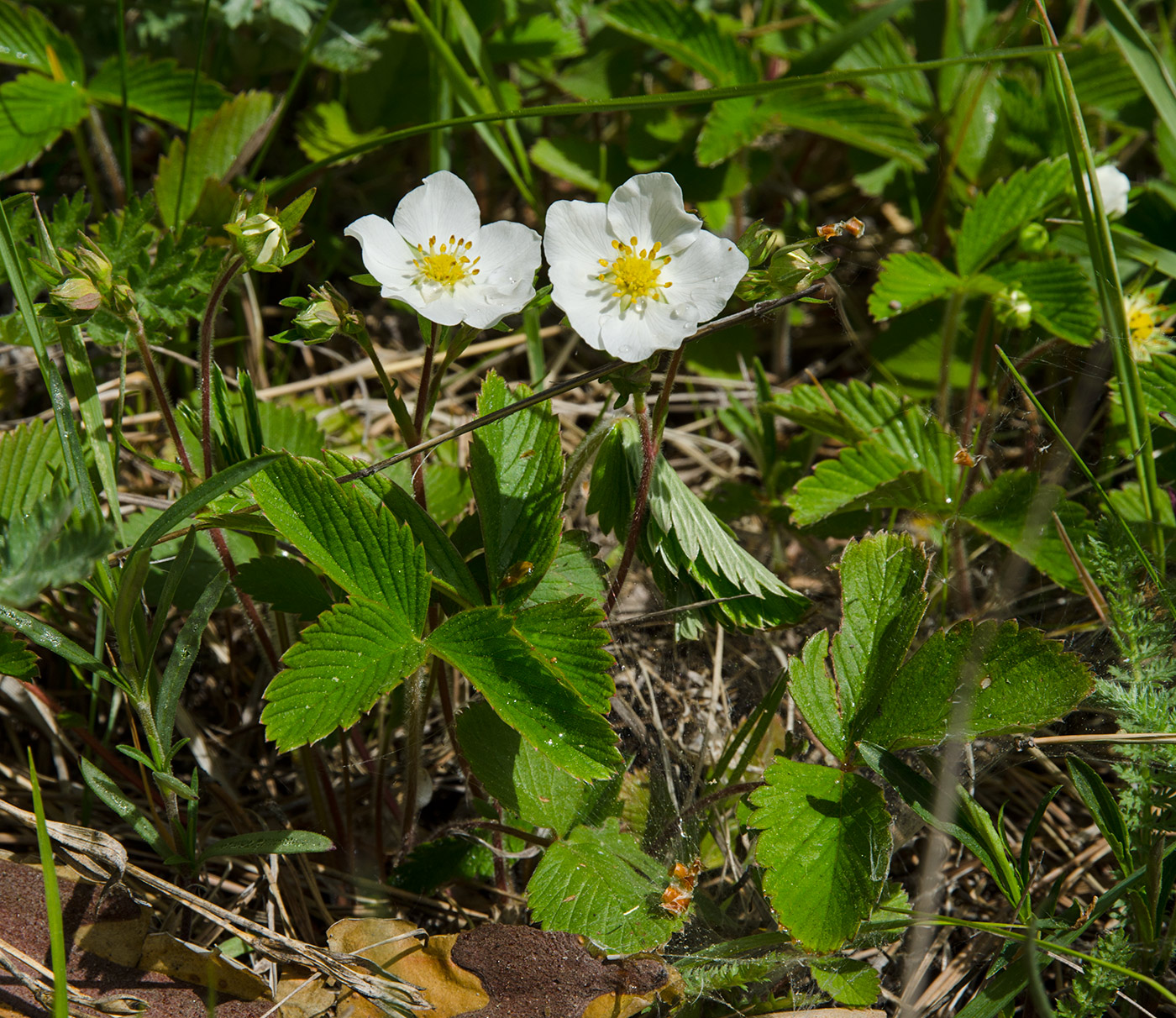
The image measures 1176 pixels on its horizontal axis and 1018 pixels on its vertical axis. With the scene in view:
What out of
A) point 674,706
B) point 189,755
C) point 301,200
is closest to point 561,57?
point 301,200

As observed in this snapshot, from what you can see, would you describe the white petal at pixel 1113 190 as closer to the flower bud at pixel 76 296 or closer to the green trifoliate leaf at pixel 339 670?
the green trifoliate leaf at pixel 339 670

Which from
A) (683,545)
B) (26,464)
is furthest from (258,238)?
(683,545)

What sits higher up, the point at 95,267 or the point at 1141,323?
the point at 95,267

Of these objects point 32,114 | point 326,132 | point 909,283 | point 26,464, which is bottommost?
point 909,283

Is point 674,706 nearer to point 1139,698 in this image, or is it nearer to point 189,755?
point 1139,698

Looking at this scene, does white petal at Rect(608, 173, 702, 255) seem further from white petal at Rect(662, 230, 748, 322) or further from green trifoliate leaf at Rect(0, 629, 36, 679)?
green trifoliate leaf at Rect(0, 629, 36, 679)

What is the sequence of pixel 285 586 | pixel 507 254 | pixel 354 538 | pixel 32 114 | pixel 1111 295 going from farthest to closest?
pixel 32 114, pixel 1111 295, pixel 507 254, pixel 285 586, pixel 354 538

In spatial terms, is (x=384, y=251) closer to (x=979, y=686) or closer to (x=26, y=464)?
(x=26, y=464)

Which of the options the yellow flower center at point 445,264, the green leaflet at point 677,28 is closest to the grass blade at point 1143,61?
the green leaflet at point 677,28
